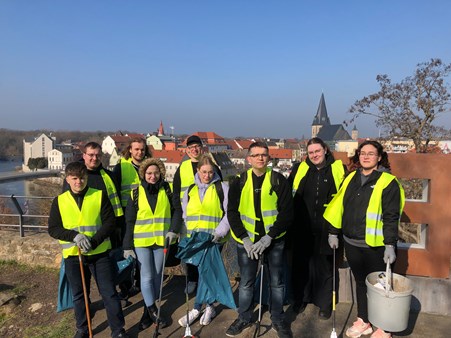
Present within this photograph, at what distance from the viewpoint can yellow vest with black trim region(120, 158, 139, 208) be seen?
409 cm

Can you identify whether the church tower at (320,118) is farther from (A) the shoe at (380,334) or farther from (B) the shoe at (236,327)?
(B) the shoe at (236,327)

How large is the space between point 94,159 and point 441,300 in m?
4.12

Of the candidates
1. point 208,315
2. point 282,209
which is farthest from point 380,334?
point 208,315

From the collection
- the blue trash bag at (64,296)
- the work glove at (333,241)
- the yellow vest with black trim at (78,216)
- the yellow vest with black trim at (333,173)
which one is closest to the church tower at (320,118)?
the yellow vest with black trim at (333,173)

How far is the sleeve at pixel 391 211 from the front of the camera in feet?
9.75

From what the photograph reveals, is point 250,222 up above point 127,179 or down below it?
below

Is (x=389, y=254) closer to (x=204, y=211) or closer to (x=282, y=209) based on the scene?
(x=282, y=209)

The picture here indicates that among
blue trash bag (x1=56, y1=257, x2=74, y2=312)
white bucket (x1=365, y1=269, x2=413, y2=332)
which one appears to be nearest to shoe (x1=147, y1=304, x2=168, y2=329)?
blue trash bag (x1=56, y1=257, x2=74, y2=312)

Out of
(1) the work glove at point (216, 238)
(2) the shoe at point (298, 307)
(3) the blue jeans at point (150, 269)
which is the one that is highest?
(1) the work glove at point (216, 238)

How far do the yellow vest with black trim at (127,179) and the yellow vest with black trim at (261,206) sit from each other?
1.52 m

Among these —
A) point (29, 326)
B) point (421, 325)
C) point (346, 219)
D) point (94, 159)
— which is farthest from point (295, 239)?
point (29, 326)

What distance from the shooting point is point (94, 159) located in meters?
3.68

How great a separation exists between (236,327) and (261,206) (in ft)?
4.17

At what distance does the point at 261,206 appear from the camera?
10.6 ft
